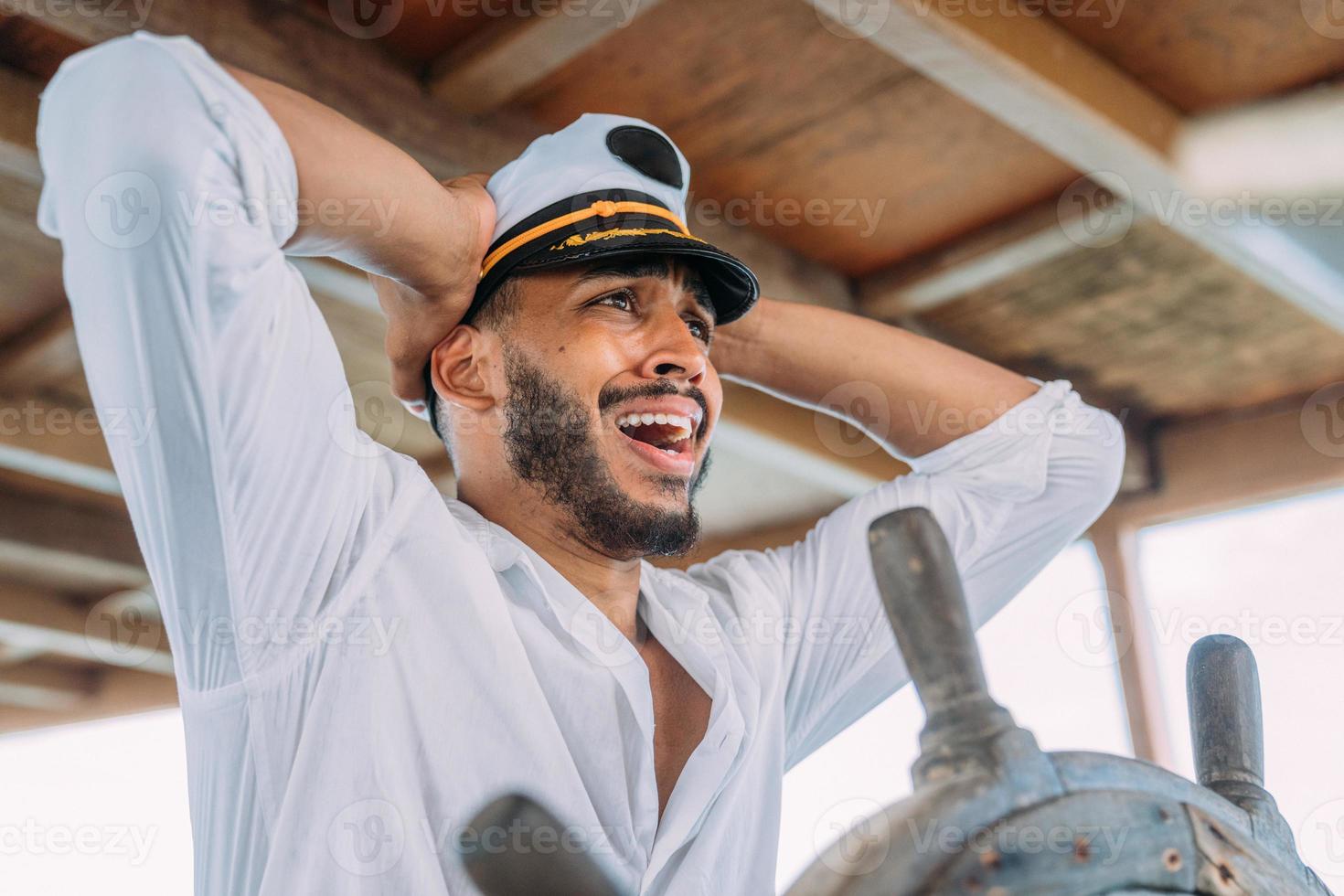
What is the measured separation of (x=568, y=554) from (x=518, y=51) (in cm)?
154

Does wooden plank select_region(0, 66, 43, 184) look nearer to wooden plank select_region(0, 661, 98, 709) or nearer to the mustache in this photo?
the mustache

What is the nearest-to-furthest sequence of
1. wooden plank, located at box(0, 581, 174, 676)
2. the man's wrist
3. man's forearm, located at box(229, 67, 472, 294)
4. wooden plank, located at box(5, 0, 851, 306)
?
man's forearm, located at box(229, 67, 472, 294) < the man's wrist < wooden plank, located at box(5, 0, 851, 306) < wooden plank, located at box(0, 581, 174, 676)

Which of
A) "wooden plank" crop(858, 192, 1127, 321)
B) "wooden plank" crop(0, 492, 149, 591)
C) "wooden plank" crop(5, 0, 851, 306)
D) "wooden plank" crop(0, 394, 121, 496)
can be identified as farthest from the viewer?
"wooden plank" crop(0, 492, 149, 591)

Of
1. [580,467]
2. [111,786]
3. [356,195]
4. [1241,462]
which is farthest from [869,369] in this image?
[111,786]

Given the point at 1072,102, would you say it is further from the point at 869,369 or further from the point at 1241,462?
the point at 1241,462

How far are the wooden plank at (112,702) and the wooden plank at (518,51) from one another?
508cm

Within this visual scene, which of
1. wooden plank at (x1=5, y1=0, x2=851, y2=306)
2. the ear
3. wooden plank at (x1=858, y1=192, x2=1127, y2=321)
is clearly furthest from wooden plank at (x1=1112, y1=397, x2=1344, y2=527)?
the ear

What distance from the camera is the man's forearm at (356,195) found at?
1.10m

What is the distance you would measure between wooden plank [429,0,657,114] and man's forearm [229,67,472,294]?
1.38 metres

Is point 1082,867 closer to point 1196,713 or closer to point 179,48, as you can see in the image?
point 1196,713

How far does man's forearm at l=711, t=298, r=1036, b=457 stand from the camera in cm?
184

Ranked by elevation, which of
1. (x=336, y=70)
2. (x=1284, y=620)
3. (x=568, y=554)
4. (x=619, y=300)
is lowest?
(x=568, y=554)

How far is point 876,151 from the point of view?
3.29 m

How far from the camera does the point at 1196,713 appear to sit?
0.98 meters
